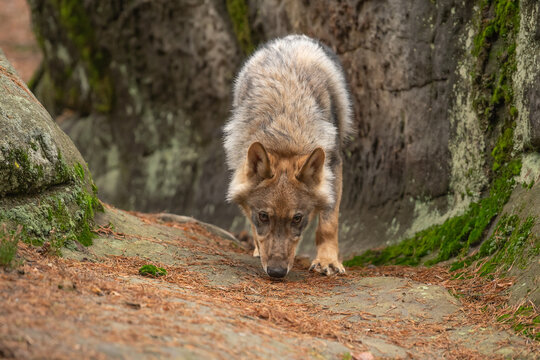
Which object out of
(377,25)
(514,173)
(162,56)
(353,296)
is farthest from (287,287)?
(162,56)

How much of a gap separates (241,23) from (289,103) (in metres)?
6.26

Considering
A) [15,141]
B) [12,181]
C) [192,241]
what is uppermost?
[15,141]

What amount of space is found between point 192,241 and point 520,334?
4.21m

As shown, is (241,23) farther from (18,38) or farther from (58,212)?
(18,38)

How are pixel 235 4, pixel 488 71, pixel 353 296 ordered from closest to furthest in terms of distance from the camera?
pixel 353 296
pixel 488 71
pixel 235 4

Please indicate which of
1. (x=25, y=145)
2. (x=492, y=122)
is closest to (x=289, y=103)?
(x=492, y=122)

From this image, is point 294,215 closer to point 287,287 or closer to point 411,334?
point 287,287

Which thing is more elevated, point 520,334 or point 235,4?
point 235,4

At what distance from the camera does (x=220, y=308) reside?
14.8 feet

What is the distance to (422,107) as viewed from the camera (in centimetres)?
858

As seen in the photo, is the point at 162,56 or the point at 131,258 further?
the point at 162,56

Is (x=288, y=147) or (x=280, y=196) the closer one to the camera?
(x=280, y=196)

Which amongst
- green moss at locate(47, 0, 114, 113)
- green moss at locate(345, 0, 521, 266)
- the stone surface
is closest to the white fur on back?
green moss at locate(345, 0, 521, 266)

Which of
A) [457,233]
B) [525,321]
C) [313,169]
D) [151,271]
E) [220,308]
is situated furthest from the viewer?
[457,233]
